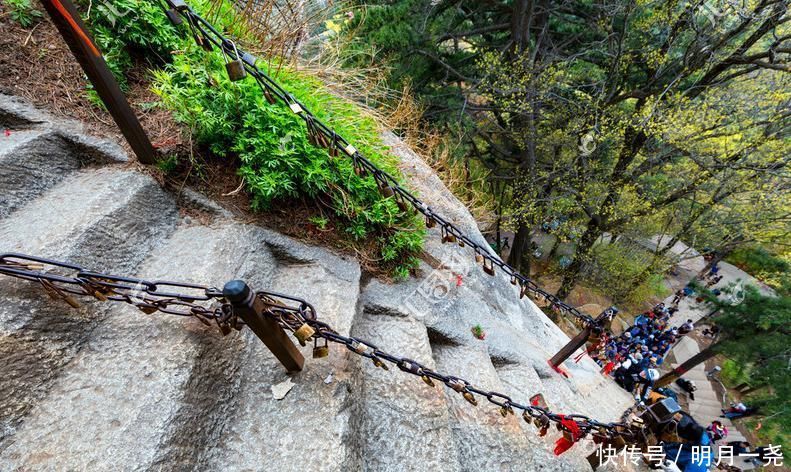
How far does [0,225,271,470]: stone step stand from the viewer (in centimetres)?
114

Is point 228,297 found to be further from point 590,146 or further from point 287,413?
point 590,146

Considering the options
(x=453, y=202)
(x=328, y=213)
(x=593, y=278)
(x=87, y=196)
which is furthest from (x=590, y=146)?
(x=87, y=196)

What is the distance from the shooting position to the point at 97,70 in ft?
5.59

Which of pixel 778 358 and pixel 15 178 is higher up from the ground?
pixel 778 358

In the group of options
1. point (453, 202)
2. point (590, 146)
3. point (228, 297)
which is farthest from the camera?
point (590, 146)

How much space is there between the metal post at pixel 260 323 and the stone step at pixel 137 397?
0.30 m

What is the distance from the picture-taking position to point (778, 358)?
17.5ft

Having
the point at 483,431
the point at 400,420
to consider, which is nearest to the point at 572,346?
the point at 483,431

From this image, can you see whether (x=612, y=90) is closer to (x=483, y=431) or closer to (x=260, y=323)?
(x=483, y=431)

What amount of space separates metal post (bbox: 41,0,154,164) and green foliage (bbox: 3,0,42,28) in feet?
4.11

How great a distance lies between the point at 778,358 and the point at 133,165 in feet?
30.0

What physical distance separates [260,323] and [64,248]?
111 centimetres

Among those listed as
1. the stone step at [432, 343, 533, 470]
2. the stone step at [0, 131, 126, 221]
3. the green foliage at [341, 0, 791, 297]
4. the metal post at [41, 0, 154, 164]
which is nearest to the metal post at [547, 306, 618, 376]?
the stone step at [432, 343, 533, 470]

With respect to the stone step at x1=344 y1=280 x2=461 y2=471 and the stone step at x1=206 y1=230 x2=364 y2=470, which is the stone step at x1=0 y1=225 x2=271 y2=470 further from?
the stone step at x1=344 y1=280 x2=461 y2=471
